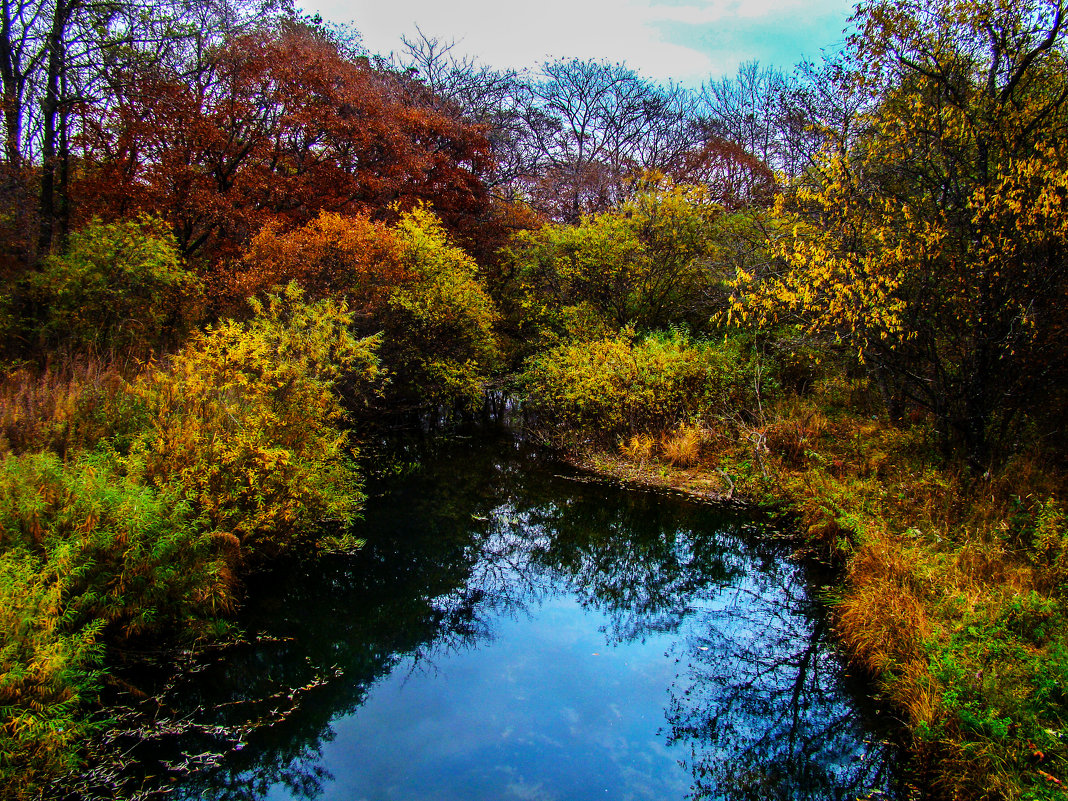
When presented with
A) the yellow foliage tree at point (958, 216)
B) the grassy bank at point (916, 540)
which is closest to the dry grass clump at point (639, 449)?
the grassy bank at point (916, 540)

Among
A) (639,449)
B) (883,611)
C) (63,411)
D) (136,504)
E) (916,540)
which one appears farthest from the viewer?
(639,449)

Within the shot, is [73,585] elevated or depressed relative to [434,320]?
depressed

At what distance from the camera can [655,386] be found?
12852 millimetres

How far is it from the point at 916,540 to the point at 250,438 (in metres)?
7.48

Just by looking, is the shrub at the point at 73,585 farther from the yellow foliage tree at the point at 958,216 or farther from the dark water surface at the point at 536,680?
the yellow foliage tree at the point at 958,216

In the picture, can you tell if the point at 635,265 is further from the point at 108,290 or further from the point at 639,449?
the point at 108,290

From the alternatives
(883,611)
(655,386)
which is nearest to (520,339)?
(655,386)

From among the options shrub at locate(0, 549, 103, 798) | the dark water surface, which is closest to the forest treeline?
shrub at locate(0, 549, 103, 798)

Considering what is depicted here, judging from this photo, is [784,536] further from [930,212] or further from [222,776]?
[222,776]

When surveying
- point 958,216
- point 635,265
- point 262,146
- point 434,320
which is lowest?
point 434,320

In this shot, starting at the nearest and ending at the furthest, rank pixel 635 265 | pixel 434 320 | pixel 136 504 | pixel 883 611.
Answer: pixel 136 504
pixel 883 611
pixel 434 320
pixel 635 265

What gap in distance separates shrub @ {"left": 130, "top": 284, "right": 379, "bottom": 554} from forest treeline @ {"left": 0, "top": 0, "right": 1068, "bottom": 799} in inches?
2.0

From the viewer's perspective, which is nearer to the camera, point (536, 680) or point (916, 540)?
point (536, 680)

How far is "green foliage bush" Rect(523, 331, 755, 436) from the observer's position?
12758 millimetres
